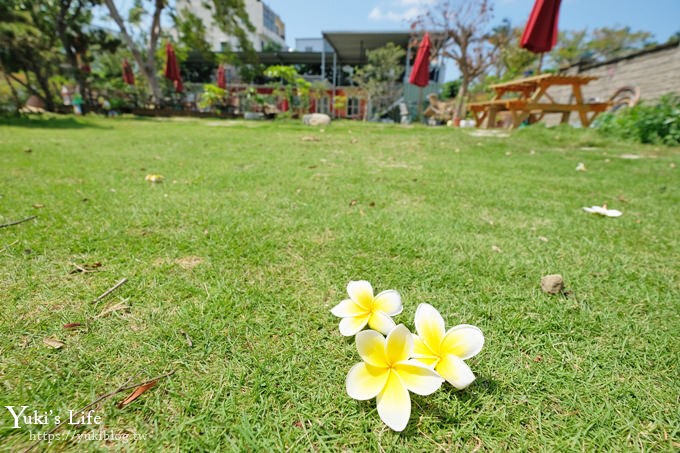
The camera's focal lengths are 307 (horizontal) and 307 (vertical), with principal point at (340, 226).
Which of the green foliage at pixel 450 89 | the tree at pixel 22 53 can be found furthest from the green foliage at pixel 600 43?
the tree at pixel 22 53

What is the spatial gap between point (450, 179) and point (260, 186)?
1844 millimetres

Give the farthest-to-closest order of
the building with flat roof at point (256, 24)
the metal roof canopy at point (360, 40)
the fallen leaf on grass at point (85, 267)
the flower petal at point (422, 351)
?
1. the building with flat roof at point (256, 24)
2. the metal roof canopy at point (360, 40)
3. the fallen leaf on grass at point (85, 267)
4. the flower petal at point (422, 351)

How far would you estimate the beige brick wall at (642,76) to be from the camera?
7624mm

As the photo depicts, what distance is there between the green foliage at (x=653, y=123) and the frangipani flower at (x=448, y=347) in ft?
24.7

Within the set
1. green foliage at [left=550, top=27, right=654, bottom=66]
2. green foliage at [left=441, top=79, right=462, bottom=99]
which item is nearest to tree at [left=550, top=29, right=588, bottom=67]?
green foliage at [left=550, top=27, right=654, bottom=66]

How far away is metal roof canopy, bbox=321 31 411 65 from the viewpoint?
1799 cm

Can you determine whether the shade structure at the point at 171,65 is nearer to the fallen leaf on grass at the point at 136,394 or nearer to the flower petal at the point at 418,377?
the fallen leaf on grass at the point at 136,394

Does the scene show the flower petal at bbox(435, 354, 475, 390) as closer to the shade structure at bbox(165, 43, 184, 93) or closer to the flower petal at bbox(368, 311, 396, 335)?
the flower petal at bbox(368, 311, 396, 335)

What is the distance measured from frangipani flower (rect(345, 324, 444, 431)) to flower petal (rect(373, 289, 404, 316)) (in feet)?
0.60

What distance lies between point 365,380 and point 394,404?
7 cm

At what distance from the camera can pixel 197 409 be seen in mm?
700

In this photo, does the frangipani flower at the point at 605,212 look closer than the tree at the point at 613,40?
Yes

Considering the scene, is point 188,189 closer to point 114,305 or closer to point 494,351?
point 114,305

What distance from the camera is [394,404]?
2.12ft
